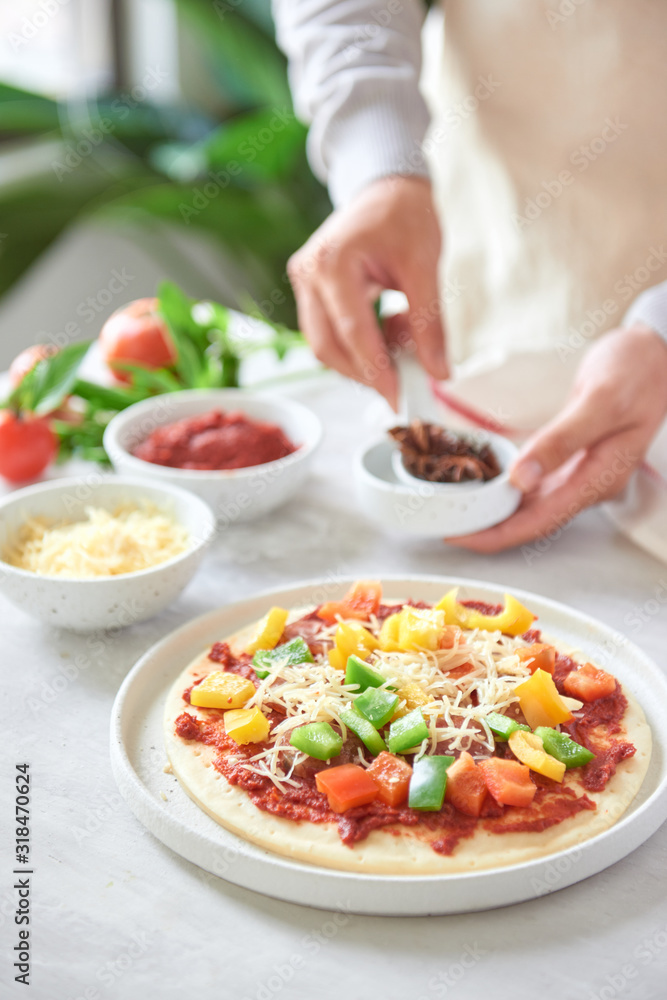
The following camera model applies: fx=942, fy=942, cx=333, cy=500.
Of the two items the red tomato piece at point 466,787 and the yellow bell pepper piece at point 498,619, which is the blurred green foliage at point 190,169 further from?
the red tomato piece at point 466,787

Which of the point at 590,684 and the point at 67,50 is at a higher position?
the point at 67,50

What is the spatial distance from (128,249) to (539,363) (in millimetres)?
3036

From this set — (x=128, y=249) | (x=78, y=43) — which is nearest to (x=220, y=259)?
(x=128, y=249)

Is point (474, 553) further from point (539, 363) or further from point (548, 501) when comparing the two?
point (539, 363)

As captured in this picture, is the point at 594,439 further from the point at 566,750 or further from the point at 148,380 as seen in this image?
the point at 148,380

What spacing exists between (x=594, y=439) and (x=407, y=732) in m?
0.88

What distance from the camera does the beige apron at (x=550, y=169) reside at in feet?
7.27

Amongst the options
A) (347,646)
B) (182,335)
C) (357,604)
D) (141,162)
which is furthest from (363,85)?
(141,162)

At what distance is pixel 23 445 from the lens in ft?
7.12

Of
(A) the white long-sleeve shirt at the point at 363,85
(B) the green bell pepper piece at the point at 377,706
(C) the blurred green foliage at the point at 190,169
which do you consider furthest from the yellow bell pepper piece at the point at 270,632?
(C) the blurred green foliage at the point at 190,169

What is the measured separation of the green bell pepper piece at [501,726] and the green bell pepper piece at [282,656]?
316 millimetres

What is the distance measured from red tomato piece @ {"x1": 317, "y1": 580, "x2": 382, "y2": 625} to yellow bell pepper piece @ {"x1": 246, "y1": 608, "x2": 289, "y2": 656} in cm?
9

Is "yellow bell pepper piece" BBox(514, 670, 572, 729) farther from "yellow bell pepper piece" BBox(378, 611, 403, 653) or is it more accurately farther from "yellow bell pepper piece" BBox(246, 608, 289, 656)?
"yellow bell pepper piece" BBox(246, 608, 289, 656)

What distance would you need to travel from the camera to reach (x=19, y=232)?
12.9 feet
